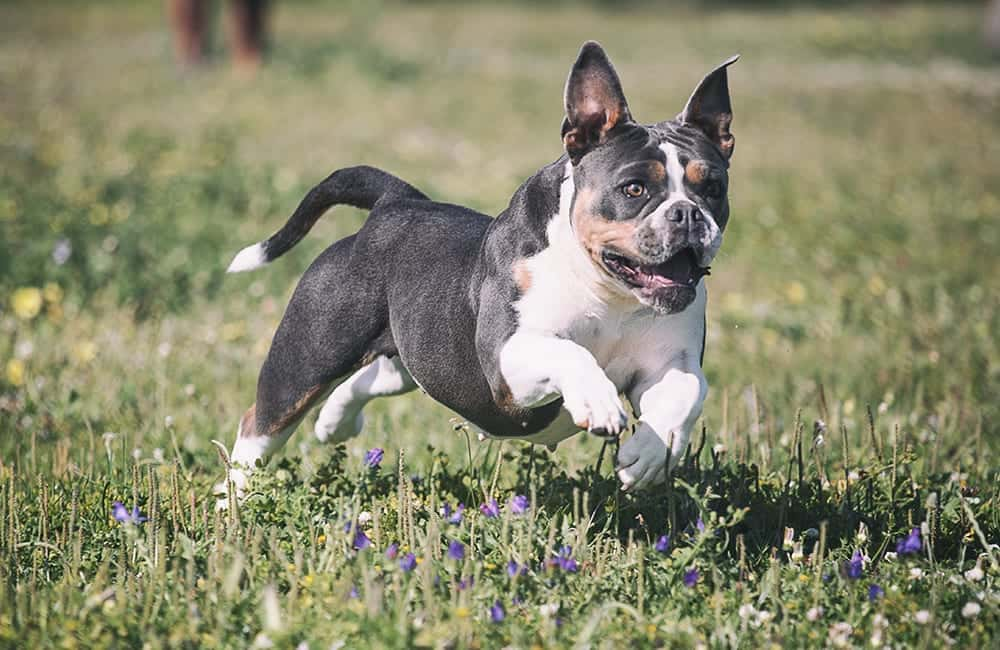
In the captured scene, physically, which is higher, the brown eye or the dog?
the brown eye

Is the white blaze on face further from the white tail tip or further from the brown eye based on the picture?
the white tail tip

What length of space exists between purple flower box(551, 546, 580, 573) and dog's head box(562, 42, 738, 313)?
2.54ft

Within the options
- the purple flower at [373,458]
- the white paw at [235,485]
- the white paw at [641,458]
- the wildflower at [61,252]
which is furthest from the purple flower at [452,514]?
the wildflower at [61,252]

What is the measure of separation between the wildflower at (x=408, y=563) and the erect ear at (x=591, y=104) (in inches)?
52.5

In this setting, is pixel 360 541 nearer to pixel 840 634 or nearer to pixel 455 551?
pixel 455 551

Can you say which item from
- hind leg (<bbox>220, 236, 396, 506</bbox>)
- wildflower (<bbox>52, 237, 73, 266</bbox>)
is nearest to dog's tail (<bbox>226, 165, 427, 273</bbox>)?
hind leg (<bbox>220, 236, 396, 506</bbox>)

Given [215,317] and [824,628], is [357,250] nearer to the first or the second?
[824,628]

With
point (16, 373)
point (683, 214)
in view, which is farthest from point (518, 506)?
point (16, 373)

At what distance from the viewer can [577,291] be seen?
3871 millimetres

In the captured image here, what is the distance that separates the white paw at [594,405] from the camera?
137 inches

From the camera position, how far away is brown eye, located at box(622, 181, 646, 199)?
3811mm

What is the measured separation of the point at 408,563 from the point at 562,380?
68 centimetres

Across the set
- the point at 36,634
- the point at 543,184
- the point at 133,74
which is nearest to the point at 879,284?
the point at 543,184

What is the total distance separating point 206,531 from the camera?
395cm
